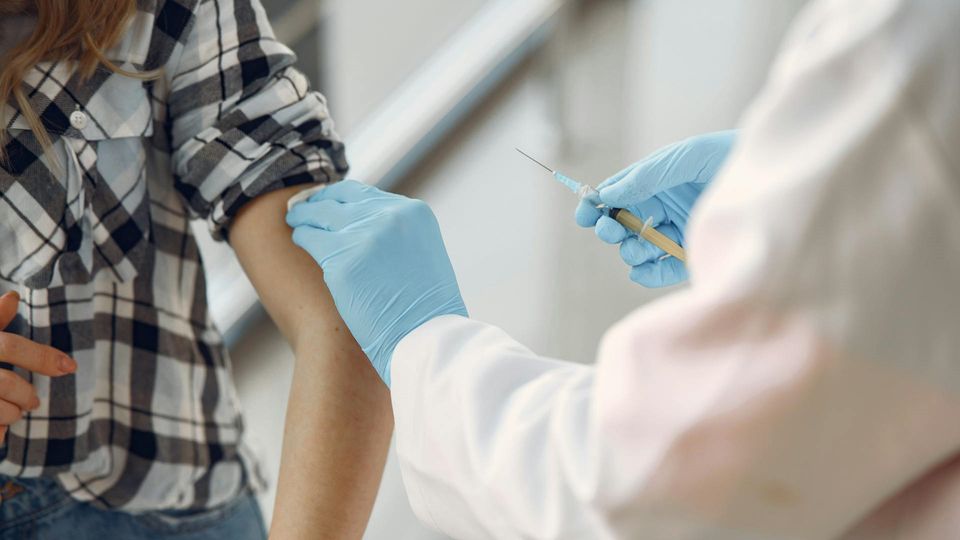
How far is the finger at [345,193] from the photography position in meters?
1.15

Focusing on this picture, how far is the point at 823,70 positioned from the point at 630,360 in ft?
0.70

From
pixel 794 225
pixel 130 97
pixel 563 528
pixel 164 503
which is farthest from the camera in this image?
pixel 164 503

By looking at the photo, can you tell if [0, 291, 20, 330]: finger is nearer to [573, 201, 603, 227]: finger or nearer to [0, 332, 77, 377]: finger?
[0, 332, 77, 377]: finger

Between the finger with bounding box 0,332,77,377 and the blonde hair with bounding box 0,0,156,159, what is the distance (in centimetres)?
18

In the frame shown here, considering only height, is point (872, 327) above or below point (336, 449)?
above

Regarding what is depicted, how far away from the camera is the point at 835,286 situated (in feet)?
2.01

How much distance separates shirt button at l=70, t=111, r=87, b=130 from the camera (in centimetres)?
104

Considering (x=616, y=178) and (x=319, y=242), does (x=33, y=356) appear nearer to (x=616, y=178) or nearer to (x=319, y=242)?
(x=319, y=242)

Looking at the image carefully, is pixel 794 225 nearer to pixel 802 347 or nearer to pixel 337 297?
pixel 802 347

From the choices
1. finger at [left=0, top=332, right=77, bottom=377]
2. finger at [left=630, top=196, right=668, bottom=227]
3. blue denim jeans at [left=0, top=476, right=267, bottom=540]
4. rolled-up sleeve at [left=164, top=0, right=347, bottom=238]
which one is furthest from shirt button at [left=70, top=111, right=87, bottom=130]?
finger at [left=630, top=196, right=668, bottom=227]

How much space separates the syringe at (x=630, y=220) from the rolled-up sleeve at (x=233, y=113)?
27cm

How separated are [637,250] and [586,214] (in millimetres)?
83

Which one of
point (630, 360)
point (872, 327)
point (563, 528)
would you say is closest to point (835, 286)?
point (872, 327)

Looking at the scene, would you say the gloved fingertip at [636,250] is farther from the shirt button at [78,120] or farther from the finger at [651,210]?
the shirt button at [78,120]
